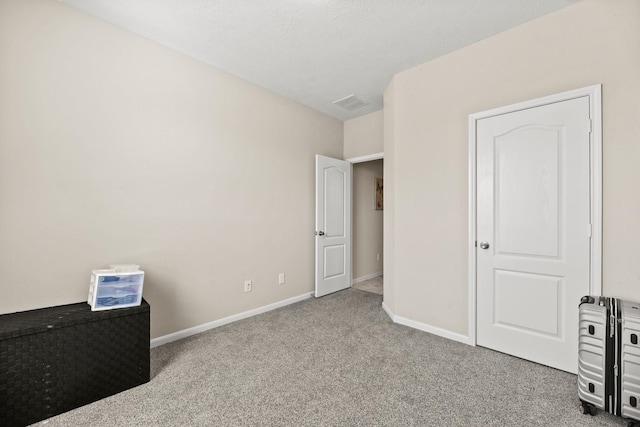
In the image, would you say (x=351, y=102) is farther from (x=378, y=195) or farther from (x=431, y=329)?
→ (x=431, y=329)

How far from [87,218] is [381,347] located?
2664 millimetres

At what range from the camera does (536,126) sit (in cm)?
229

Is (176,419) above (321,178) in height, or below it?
below

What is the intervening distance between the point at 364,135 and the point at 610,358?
11.7 feet

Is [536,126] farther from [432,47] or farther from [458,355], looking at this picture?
[458,355]

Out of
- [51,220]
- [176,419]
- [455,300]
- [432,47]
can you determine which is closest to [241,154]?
[51,220]

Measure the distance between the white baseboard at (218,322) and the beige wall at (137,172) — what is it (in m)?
0.06

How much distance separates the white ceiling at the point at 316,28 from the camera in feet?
7.03

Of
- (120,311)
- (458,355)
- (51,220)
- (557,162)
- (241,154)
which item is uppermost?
(241,154)

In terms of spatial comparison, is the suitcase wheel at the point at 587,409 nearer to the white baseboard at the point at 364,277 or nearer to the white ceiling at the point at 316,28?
the white ceiling at the point at 316,28

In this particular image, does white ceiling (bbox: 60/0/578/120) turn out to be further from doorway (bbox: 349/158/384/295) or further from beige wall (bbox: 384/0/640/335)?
doorway (bbox: 349/158/384/295)

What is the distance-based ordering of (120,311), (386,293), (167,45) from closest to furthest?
(120,311), (167,45), (386,293)

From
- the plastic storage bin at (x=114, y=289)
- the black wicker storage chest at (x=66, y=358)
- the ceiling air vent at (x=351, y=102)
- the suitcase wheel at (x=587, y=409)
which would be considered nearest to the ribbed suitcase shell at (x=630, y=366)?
the suitcase wheel at (x=587, y=409)

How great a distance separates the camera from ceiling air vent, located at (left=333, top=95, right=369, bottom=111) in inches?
148
